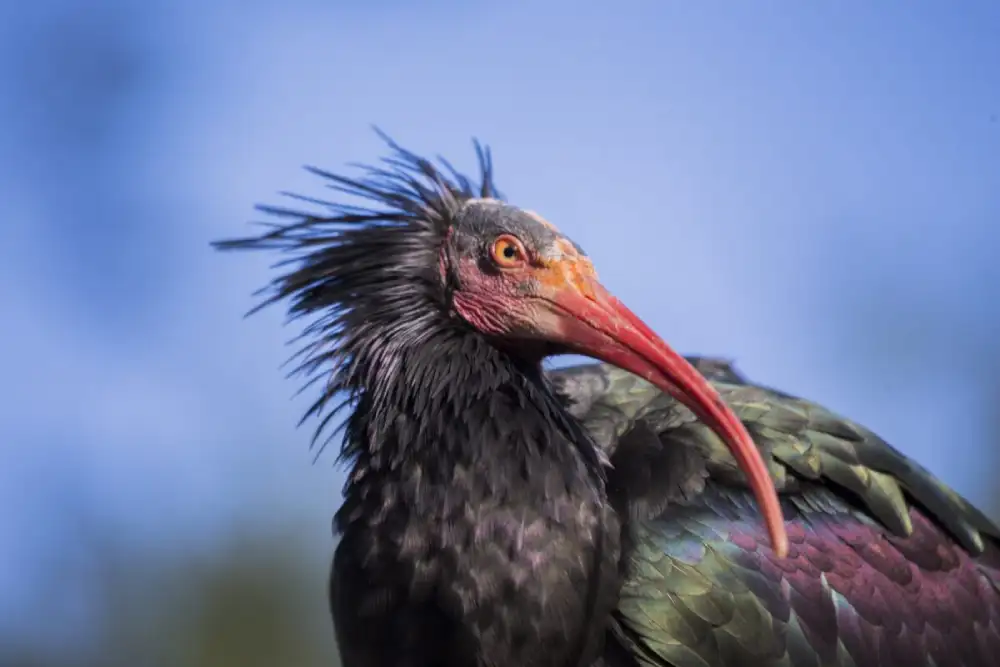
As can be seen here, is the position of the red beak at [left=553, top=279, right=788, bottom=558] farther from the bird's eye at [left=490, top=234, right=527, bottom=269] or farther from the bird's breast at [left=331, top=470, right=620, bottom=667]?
the bird's breast at [left=331, top=470, right=620, bottom=667]

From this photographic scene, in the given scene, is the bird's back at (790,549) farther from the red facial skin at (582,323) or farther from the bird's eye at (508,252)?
the bird's eye at (508,252)

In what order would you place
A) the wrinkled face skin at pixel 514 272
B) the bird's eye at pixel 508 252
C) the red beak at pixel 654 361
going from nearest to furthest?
1. the red beak at pixel 654 361
2. the wrinkled face skin at pixel 514 272
3. the bird's eye at pixel 508 252

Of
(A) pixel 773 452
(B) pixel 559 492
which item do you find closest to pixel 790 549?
(A) pixel 773 452

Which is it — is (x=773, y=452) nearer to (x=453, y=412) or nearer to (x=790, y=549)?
(x=790, y=549)

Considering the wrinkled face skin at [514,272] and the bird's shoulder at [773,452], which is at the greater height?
the wrinkled face skin at [514,272]

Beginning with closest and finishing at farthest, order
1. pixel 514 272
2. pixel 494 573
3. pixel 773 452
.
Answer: pixel 494 573, pixel 514 272, pixel 773 452

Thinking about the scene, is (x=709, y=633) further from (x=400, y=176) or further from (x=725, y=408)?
(x=400, y=176)

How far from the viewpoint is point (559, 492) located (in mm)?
4812

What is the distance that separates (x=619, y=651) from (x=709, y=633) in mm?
350

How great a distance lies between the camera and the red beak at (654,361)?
181 inches

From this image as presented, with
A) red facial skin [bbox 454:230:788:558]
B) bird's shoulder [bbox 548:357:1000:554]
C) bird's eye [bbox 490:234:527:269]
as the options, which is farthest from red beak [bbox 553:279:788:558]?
bird's shoulder [bbox 548:357:1000:554]

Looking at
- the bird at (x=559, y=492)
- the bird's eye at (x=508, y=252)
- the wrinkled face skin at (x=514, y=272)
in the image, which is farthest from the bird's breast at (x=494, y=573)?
the bird's eye at (x=508, y=252)

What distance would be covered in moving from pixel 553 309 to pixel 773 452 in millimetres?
1158

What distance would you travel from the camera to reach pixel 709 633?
4836mm
